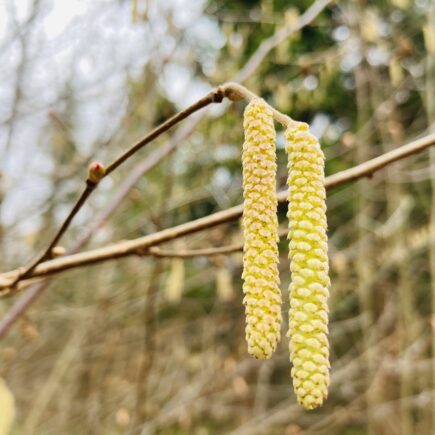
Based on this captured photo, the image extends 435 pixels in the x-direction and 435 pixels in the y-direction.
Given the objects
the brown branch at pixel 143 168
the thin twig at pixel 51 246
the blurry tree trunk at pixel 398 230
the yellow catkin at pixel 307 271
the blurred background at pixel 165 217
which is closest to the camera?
the yellow catkin at pixel 307 271

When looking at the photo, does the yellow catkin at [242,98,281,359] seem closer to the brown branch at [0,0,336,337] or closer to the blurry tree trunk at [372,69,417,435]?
the brown branch at [0,0,336,337]

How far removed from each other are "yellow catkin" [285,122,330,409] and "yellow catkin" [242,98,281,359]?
0.02m

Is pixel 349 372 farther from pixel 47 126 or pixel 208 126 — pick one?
pixel 47 126

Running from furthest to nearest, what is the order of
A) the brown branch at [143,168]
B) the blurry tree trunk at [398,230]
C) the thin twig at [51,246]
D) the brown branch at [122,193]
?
the blurry tree trunk at [398,230] < the brown branch at [143,168] < the brown branch at [122,193] < the thin twig at [51,246]

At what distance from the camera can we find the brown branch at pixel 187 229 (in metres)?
0.80

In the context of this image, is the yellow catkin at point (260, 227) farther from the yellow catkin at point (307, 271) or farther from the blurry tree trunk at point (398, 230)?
the blurry tree trunk at point (398, 230)

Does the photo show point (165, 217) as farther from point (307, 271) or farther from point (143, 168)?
point (307, 271)

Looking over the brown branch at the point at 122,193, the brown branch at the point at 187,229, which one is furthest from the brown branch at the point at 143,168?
the brown branch at the point at 187,229

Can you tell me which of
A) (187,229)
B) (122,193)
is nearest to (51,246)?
(187,229)

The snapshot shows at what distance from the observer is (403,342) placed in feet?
12.0

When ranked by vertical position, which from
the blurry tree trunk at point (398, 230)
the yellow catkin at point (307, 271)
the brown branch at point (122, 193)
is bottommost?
the yellow catkin at point (307, 271)

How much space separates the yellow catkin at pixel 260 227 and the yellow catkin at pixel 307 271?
19 millimetres

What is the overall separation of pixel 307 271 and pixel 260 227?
0.22 feet

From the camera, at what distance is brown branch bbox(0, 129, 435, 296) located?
0.80 metres
